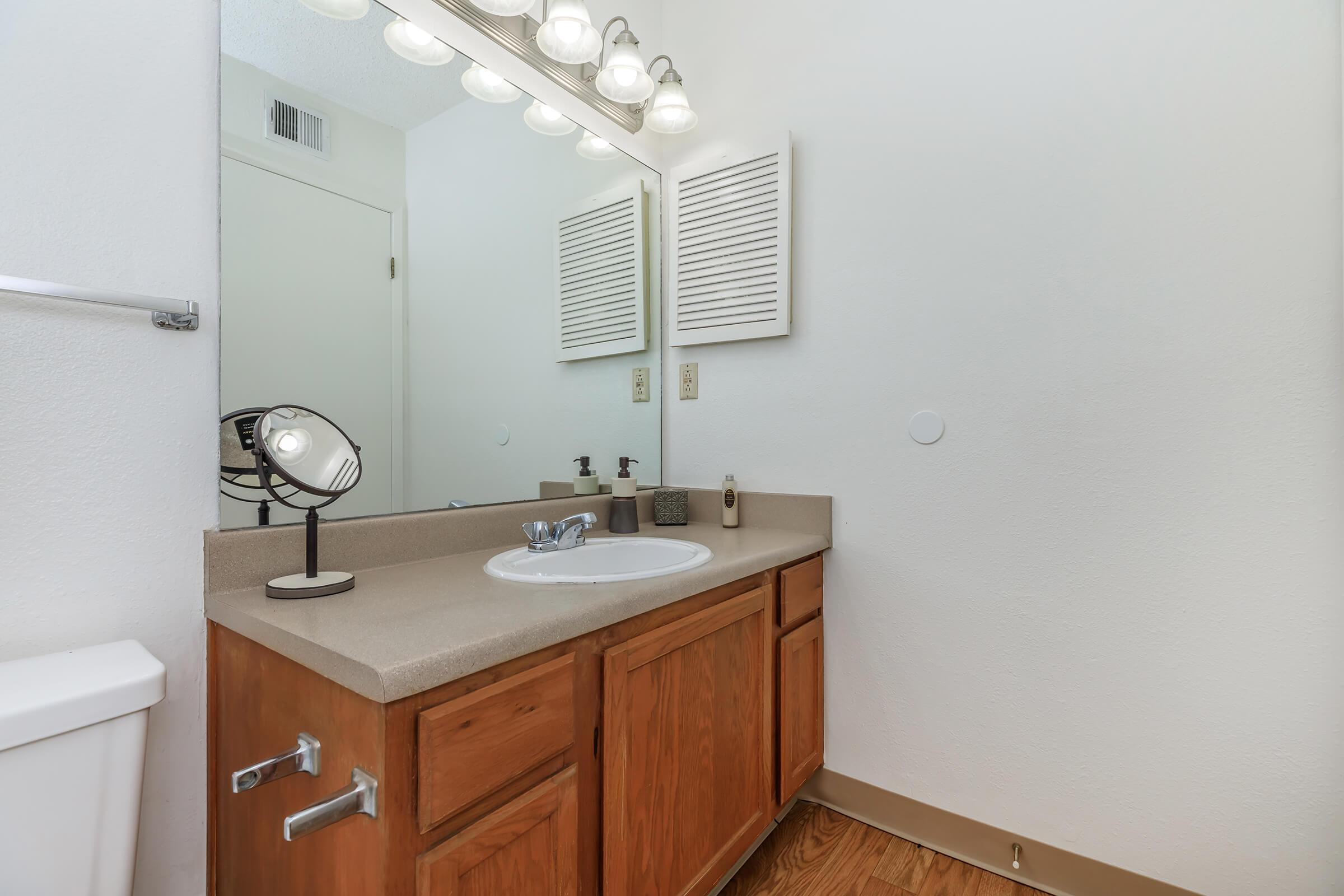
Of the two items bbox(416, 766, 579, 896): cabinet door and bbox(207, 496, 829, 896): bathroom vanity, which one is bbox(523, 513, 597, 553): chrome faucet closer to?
bbox(207, 496, 829, 896): bathroom vanity

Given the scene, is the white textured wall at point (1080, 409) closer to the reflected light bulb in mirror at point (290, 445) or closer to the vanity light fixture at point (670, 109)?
the vanity light fixture at point (670, 109)

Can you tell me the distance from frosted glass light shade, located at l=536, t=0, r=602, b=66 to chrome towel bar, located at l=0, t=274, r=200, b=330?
1002 mm

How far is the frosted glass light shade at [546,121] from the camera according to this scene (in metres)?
1.70

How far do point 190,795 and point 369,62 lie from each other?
1438mm

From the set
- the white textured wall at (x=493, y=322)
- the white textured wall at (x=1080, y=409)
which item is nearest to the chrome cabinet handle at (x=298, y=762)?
the white textured wall at (x=493, y=322)

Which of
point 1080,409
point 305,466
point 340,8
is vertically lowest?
point 305,466

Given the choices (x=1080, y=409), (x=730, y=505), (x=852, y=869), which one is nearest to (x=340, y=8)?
(x=730, y=505)

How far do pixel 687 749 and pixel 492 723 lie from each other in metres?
0.52

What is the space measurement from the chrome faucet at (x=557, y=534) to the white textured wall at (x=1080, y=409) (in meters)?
0.66

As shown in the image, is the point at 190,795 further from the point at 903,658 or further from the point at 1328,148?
the point at 1328,148

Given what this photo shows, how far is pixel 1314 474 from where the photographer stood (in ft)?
3.92

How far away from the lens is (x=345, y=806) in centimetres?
72

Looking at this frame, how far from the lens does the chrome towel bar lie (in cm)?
86

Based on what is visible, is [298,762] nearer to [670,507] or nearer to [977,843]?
[670,507]
